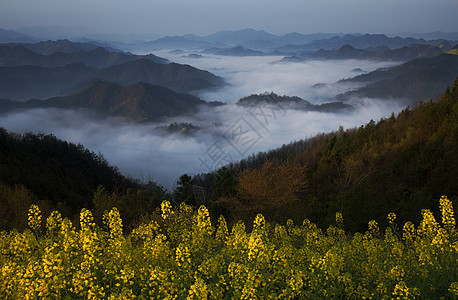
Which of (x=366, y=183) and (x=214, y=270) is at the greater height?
(x=214, y=270)

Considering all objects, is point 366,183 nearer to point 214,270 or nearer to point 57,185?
point 214,270

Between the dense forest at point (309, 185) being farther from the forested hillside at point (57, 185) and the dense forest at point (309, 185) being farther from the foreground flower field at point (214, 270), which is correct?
the foreground flower field at point (214, 270)

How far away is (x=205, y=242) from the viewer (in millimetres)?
7719

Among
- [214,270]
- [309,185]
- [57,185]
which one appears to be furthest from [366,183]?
[57,185]

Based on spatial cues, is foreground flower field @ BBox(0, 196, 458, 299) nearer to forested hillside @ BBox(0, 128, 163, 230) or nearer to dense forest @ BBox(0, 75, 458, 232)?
dense forest @ BBox(0, 75, 458, 232)

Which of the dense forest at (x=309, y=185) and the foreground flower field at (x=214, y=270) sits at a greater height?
the foreground flower field at (x=214, y=270)

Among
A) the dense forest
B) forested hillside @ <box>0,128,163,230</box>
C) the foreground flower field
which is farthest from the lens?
forested hillside @ <box>0,128,163,230</box>

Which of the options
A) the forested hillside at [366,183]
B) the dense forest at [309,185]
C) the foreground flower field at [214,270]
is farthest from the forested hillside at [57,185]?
the foreground flower field at [214,270]

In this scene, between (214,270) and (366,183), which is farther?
(366,183)

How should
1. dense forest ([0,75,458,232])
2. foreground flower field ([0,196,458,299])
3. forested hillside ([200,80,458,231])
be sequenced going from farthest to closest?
dense forest ([0,75,458,232]) → forested hillside ([200,80,458,231]) → foreground flower field ([0,196,458,299])

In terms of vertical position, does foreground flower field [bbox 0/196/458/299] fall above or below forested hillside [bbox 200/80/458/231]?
above

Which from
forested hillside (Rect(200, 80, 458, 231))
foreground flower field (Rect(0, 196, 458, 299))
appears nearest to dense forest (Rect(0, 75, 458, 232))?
forested hillside (Rect(200, 80, 458, 231))

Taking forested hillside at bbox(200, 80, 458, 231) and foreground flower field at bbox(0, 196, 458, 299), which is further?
forested hillside at bbox(200, 80, 458, 231)

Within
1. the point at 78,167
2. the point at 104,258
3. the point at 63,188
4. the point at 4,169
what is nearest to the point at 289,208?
the point at 104,258
